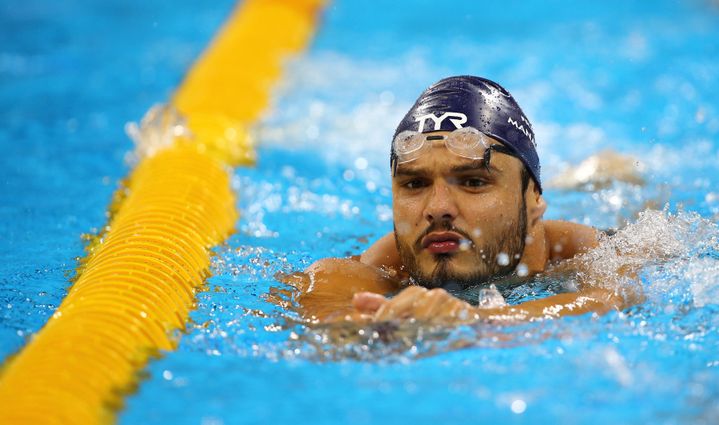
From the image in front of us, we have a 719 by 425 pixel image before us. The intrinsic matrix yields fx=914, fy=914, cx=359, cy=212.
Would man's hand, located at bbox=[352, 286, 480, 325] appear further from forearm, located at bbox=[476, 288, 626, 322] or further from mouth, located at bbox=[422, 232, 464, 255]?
mouth, located at bbox=[422, 232, 464, 255]

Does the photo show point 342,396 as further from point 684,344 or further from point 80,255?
point 80,255

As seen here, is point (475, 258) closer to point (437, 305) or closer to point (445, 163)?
point (445, 163)

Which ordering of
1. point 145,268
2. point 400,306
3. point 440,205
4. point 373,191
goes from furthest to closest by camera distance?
point 373,191
point 145,268
point 440,205
point 400,306

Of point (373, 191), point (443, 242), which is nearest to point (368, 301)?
point (443, 242)

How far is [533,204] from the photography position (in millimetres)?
3230

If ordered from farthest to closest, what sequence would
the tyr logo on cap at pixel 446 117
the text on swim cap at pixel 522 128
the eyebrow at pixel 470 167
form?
1. the text on swim cap at pixel 522 128
2. the tyr logo on cap at pixel 446 117
3. the eyebrow at pixel 470 167

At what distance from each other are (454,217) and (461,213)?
29 mm

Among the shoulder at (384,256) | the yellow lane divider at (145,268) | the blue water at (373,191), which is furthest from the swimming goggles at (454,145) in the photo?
the yellow lane divider at (145,268)

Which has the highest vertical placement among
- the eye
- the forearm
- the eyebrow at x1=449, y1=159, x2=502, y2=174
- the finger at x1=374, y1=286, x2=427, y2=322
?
the eye

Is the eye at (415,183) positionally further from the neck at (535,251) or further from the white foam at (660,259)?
the white foam at (660,259)

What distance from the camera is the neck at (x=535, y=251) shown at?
3223 millimetres

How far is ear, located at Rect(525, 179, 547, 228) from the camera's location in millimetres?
3193

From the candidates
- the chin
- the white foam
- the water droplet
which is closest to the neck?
the white foam

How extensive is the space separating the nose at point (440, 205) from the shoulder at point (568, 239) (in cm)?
66
